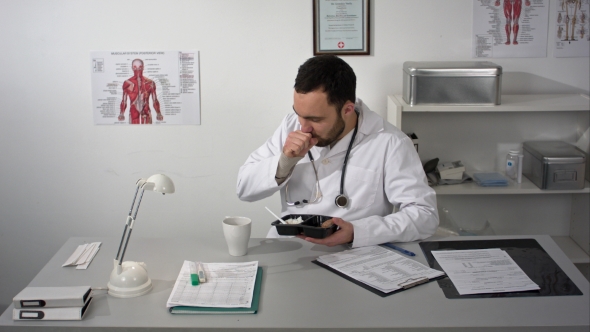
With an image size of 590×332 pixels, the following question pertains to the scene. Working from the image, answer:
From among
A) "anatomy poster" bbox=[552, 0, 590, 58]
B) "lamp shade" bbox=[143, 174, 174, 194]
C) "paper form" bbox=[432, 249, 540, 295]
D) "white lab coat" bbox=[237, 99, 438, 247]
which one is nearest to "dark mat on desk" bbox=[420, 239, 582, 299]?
"paper form" bbox=[432, 249, 540, 295]

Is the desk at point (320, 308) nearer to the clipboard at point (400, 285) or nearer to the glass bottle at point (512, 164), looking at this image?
the clipboard at point (400, 285)

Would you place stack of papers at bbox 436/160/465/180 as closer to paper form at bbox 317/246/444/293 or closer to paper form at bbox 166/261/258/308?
paper form at bbox 317/246/444/293

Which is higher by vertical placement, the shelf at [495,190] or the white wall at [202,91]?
the white wall at [202,91]

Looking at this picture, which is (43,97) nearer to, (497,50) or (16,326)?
(16,326)

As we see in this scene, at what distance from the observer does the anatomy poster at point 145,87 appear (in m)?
3.14

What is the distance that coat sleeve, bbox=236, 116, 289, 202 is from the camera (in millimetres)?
2240

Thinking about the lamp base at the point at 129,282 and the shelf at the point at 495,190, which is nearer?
the lamp base at the point at 129,282

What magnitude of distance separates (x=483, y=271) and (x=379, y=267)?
0.30 m

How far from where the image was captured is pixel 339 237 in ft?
6.33

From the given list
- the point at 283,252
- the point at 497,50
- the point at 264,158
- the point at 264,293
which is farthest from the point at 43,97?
the point at 497,50

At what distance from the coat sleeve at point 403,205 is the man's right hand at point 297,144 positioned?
32 centimetres

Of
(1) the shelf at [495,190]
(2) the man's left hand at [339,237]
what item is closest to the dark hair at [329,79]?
(2) the man's left hand at [339,237]

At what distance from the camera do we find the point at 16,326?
1498 millimetres

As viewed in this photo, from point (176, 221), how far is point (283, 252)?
1542 millimetres
